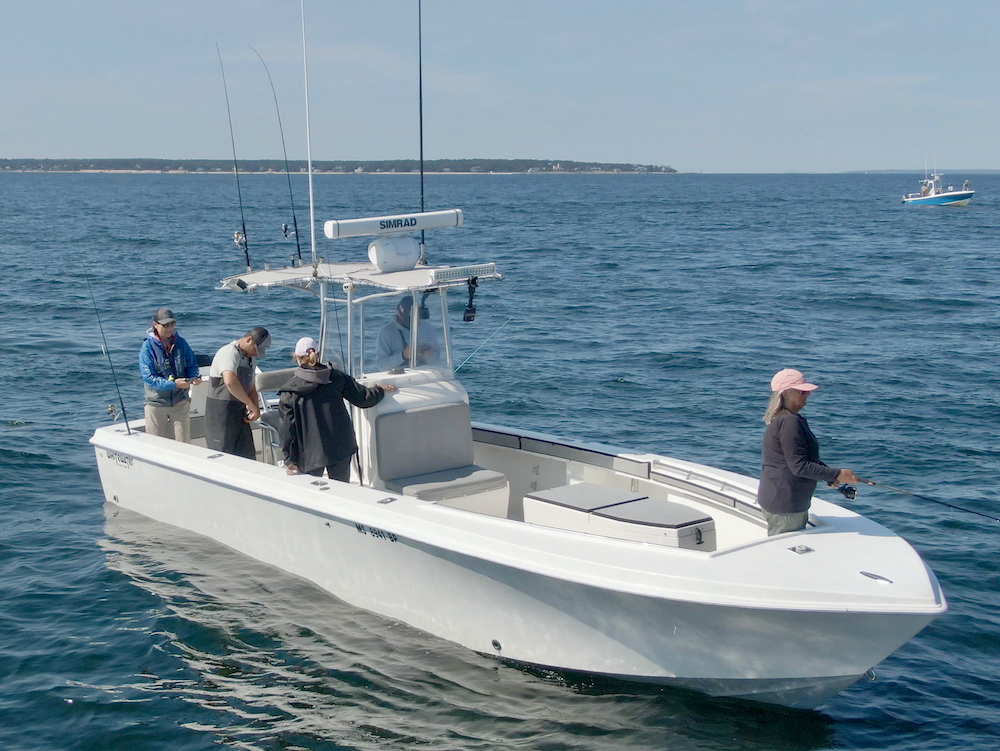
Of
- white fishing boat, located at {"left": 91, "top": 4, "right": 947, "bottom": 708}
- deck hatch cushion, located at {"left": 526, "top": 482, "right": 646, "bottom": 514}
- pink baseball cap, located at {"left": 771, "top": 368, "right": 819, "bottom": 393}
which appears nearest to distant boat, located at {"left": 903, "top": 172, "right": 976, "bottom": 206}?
white fishing boat, located at {"left": 91, "top": 4, "right": 947, "bottom": 708}

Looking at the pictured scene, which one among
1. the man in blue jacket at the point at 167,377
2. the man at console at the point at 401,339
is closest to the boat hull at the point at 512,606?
the man in blue jacket at the point at 167,377

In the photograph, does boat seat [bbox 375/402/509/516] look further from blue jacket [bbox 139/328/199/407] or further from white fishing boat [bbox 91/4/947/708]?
blue jacket [bbox 139/328/199/407]

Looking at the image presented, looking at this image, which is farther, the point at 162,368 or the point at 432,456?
the point at 162,368

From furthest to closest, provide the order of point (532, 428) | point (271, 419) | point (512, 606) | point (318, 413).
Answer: point (532, 428), point (271, 419), point (318, 413), point (512, 606)

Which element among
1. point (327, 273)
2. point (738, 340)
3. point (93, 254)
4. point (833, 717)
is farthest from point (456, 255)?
point (833, 717)

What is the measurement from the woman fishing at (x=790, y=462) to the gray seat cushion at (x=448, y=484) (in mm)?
2231

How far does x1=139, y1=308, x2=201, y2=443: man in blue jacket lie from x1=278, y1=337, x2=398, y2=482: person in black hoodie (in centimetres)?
201

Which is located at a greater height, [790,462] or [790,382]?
[790,382]

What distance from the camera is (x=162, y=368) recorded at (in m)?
9.25

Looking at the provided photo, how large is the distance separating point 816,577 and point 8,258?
34.5 meters

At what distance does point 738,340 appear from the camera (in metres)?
20.1

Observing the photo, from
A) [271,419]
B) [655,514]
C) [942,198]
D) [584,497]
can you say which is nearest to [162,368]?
[271,419]

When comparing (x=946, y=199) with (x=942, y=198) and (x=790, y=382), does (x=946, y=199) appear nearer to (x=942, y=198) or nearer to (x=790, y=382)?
(x=942, y=198)

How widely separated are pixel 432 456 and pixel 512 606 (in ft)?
5.73
